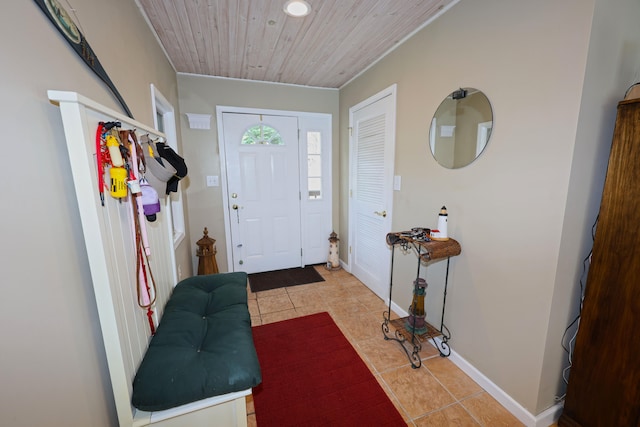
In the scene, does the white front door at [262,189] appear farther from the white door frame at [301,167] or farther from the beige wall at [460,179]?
the beige wall at [460,179]

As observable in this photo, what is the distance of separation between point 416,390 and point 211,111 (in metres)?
3.27

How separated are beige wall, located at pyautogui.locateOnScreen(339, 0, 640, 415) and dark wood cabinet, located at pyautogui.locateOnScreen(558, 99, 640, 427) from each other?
0.09 metres

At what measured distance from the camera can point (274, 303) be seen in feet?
8.94

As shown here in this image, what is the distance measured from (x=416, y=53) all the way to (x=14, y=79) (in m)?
2.28

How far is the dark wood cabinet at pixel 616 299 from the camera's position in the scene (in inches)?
43.0

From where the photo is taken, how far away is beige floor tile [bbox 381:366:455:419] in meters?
1.54

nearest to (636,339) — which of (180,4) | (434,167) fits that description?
(434,167)

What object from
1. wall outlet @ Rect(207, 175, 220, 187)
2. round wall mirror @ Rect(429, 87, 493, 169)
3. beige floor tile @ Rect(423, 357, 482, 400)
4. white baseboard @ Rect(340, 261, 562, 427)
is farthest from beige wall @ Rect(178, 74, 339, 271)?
white baseboard @ Rect(340, 261, 562, 427)

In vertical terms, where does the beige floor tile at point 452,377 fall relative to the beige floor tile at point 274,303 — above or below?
below

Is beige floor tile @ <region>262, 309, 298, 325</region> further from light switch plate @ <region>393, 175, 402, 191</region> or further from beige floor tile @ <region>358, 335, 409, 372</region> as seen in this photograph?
light switch plate @ <region>393, 175, 402, 191</region>

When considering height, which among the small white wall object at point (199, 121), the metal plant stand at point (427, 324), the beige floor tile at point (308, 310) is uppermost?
the small white wall object at point (199, 121)

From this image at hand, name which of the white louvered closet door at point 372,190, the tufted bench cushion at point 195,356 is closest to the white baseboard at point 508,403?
the white louvered closet door at point 372,190

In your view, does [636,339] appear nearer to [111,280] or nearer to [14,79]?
[111,280]

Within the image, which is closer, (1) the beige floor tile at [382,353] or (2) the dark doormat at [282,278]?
(1) the beige floor tile at [382,353]
